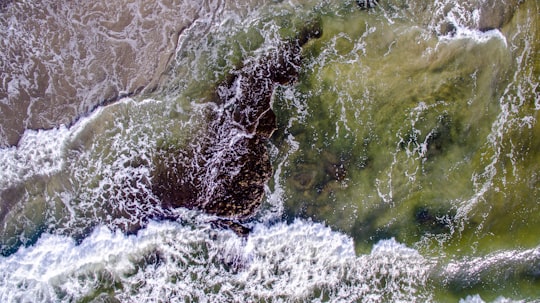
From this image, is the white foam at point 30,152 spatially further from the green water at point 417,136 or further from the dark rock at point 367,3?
the dark rock at point 367,3

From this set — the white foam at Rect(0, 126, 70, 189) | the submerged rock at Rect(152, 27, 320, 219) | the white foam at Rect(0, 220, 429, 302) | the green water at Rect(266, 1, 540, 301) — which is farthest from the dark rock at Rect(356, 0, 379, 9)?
the white foam at Rect(0, 126, 70, 189)

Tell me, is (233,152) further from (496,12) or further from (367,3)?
(496,12)

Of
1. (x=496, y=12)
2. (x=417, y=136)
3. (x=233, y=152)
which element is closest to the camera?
(x=496, y=12)

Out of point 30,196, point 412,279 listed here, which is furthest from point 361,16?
point 30,196

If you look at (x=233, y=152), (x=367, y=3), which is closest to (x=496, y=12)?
(x=367, y=3)

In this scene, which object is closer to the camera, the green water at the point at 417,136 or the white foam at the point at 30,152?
the green water at the point at 417,136

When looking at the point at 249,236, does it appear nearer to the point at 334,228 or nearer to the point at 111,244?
the point at 334,228

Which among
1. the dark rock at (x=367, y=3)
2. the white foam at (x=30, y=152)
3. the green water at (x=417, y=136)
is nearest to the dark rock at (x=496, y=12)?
the green water at (x=417, y=136)
